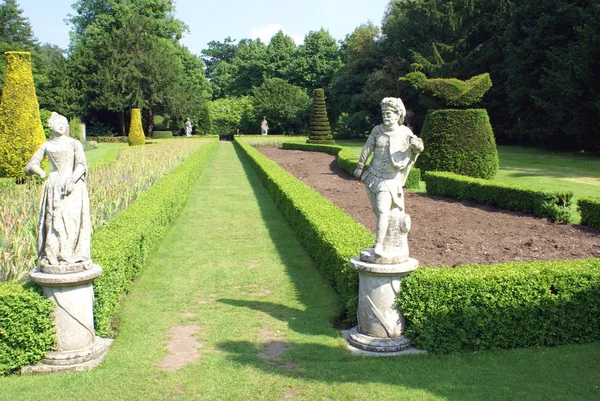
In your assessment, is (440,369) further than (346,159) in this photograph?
No

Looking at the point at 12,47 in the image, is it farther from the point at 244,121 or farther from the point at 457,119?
the point at 457,119

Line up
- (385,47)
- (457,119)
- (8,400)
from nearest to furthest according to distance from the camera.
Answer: (8,400), (457,119), (385,47)

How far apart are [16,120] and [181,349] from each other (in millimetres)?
15866

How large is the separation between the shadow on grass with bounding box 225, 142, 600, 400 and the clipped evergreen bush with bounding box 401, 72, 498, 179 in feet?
39.2

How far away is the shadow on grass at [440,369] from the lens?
15.1 ft

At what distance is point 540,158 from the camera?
27438 mm

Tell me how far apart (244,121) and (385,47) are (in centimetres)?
2072

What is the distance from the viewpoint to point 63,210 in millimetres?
5230

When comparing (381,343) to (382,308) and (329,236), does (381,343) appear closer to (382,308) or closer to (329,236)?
(382,308)

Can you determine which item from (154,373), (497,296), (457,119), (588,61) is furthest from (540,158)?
(154,373)

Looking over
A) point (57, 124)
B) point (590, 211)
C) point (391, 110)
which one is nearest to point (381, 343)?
point (391, 110)

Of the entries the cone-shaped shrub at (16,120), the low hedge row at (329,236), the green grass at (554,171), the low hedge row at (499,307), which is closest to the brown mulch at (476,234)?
the low hedge row at (329,236)

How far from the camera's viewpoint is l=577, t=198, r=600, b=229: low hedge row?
11023 millimetres

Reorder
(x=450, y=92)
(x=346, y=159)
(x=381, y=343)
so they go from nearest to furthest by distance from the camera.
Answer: (x=381, y=343) < (x=450, y=92) < (x=346, y=159)
